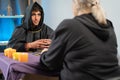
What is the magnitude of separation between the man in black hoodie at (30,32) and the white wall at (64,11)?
616 mm

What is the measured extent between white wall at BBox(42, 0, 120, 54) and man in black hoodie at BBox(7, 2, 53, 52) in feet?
2.02

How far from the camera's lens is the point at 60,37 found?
1558mm

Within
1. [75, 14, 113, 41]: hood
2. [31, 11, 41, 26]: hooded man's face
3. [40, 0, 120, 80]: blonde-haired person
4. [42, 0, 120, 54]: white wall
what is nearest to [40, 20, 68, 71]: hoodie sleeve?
[40, 0, 120, 80]: blonde-haired person

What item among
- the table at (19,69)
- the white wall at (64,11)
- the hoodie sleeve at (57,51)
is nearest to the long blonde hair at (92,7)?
the hoodie sleeve at (57,51)

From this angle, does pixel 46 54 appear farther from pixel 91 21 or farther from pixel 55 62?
pixel 91 21

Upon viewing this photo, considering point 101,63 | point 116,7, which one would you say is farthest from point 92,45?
point 116,7

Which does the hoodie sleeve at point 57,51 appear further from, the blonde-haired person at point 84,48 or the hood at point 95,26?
the hood at point 95,26

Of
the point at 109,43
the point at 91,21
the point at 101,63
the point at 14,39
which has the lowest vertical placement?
the point at 14,39

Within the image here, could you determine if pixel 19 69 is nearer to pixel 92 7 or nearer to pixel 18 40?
pixel 92 7

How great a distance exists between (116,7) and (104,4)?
18 centimetres

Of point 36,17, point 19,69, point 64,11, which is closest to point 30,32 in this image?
point 36,17

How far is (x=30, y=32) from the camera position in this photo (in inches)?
110

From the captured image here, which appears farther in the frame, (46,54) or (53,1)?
(53,1)

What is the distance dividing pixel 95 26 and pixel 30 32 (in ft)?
4.47
